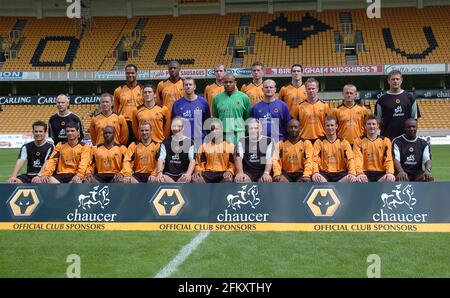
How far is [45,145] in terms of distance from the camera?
8617mm

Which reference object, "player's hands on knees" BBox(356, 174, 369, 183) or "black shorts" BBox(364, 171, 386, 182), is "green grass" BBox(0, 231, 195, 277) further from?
"black shorts" BBox(364, 171, 386, 182)

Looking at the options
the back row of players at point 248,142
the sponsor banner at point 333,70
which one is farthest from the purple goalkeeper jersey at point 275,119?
the sponsor banner at point 333,70

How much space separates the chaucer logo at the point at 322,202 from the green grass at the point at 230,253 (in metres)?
0.32

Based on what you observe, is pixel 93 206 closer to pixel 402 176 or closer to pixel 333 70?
pixel 402 176

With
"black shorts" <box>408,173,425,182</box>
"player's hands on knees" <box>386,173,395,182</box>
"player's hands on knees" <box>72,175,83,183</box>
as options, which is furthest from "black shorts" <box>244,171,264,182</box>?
"player's hands on knees" <box>72,175,83,183</box>

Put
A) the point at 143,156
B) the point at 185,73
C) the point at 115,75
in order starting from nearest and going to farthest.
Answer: the point at 143,156, the point at 185,73, the point at 115,75

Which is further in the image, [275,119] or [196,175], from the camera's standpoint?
[275,119]

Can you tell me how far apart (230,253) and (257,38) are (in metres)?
32.3

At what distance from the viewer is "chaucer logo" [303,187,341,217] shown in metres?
6.69

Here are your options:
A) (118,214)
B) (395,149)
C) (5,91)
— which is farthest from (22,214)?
(5,91)

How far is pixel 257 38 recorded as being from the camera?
36.4 meters

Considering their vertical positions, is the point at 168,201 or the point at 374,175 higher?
the point at 374,175

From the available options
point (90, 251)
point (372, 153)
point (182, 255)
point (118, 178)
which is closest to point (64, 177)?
point (118, 178)
